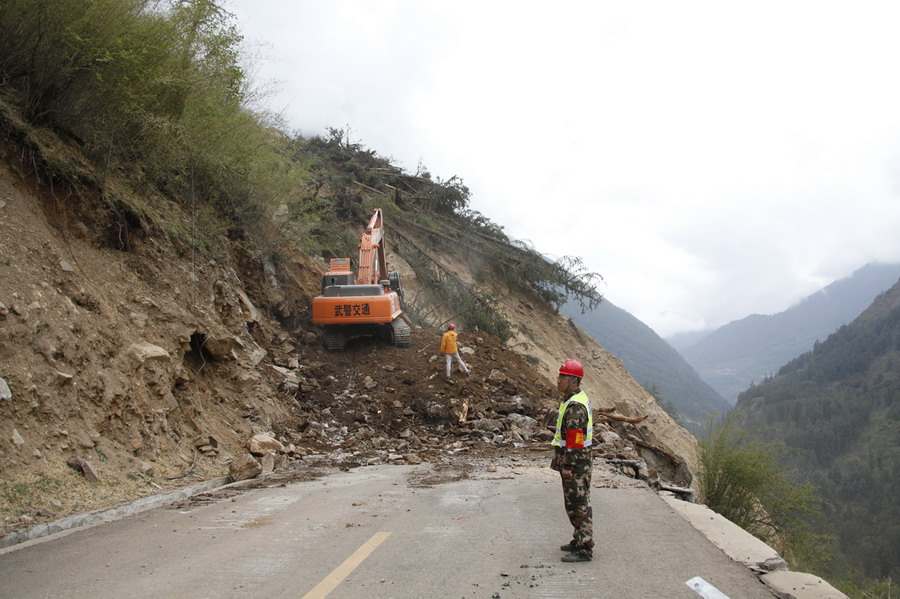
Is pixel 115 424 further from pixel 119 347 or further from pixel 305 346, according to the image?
pixel 305 346

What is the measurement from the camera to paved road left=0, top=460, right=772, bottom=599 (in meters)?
3.92

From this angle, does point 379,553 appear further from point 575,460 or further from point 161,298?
point 161,298

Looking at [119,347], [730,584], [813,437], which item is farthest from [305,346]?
[813,437]

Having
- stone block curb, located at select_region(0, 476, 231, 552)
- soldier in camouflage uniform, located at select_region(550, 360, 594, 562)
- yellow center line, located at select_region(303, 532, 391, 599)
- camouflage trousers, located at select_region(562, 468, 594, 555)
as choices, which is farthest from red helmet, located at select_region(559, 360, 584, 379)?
stone block curb, located at select_region(0, 476, 231, 552)

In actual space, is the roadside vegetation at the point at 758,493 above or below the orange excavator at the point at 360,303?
below

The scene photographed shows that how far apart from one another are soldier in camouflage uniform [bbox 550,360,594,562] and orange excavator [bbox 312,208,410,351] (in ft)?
36.0

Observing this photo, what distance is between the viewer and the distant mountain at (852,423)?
56.2 m

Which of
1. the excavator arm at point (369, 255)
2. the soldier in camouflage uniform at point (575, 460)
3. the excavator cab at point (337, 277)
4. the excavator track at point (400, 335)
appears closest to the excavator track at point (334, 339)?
the excavator cab at point (337, 277)

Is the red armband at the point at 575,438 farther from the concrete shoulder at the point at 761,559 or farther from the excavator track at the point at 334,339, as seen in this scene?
the excavator track at the point at 334,339

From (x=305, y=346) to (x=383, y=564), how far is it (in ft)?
40.9

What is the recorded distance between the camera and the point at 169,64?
1076 centimetres

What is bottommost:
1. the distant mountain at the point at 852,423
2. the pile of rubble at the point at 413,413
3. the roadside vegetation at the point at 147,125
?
the distant mountain at the point at 852,423

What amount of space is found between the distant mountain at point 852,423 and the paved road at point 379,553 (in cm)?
2211

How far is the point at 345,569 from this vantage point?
4270 mm
